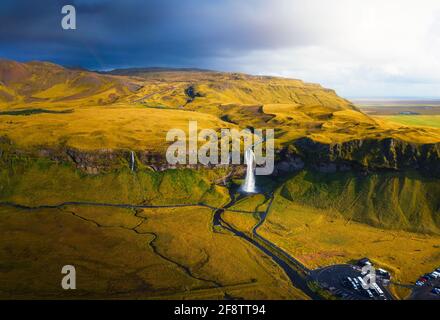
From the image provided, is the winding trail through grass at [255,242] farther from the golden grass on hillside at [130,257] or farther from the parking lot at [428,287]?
the parking lot at [428,287]

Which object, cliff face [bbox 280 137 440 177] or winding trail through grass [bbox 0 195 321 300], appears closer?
winding trail through grass [bbox 0 195 321 300]

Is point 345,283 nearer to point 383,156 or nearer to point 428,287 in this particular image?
point 428,287

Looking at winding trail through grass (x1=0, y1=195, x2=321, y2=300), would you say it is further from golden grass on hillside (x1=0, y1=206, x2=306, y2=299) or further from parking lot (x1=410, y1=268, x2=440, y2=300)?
parking lot (x1=410, y1=268, x2=440, y2=300)

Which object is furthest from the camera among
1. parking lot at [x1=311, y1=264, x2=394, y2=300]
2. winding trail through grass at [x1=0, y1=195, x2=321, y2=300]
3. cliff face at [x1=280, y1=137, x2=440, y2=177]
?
cliff face at [x1=280, y1=137, x2=440, y2=177]

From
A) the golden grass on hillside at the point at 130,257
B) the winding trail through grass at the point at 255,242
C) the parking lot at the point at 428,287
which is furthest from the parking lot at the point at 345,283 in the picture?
the golden grass on hillside at the point at 130,257

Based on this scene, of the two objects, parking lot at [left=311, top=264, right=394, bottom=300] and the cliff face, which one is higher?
the cliff face

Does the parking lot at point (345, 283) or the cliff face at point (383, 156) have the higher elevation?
the cliff face at point (383, 156)

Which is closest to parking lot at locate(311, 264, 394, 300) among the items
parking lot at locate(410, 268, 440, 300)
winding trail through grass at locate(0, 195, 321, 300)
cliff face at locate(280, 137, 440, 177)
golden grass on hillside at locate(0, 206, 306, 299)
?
→ winding trail through grass at locate(0, 195, 321, 300)

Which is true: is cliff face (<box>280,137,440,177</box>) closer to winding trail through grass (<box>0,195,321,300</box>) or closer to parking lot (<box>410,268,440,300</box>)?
winding trail through grass (<box>0,195,321,300</box>)

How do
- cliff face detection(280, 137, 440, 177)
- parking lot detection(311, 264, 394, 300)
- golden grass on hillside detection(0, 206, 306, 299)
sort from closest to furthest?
parking lot detection(311, 264, 394, 300) → golden grass on hillside detection(0, 206, 306, 299) → cliff face detection(280, 137, 440, 177)

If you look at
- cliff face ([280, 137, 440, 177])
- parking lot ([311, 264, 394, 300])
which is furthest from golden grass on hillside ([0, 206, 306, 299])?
cliff face ([280, 137, 440, 177])
